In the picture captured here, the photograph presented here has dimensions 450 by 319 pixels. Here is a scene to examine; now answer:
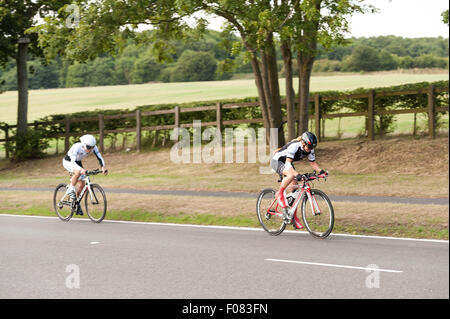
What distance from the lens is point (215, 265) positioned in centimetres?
884

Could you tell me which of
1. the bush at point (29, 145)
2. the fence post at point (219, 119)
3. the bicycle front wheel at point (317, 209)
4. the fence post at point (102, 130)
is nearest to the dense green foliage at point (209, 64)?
the fence post at point (102, 130)

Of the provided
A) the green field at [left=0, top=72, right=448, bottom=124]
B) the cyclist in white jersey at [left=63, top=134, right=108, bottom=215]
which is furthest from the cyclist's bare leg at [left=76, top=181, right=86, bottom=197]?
the green field at [left=0, top=72, right=448, bottom=124]

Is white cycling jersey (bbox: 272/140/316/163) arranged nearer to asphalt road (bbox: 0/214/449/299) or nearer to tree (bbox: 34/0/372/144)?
asphalt road (bbox: 0/214/449/299)

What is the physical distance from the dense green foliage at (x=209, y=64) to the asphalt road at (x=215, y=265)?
6564 centimetres

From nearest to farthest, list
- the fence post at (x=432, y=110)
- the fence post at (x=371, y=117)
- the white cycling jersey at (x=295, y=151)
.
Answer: the white cycling jersey at (x=295, y=151), the fence post at (x=432, y=110), the fence post at (x=371, y=117)

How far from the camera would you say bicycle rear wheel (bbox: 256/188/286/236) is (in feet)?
37.9

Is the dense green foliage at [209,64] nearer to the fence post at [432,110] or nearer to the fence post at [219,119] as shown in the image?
the fence post at [219,119]

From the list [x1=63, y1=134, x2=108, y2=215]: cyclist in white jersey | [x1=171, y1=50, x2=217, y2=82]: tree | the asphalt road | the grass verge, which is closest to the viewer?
the asphalt road

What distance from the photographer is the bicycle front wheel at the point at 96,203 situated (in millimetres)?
13914

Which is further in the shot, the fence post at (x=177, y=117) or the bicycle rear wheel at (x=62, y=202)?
the fence post at (x=177, y=117)

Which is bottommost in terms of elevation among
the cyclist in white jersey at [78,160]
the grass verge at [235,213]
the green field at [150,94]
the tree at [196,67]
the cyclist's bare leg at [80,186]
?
the grass verge at [235,213]

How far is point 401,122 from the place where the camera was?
4112cm

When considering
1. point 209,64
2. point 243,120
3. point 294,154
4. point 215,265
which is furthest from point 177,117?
point 209,64

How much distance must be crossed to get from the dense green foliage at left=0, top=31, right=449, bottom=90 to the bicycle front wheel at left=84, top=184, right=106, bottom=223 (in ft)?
206
